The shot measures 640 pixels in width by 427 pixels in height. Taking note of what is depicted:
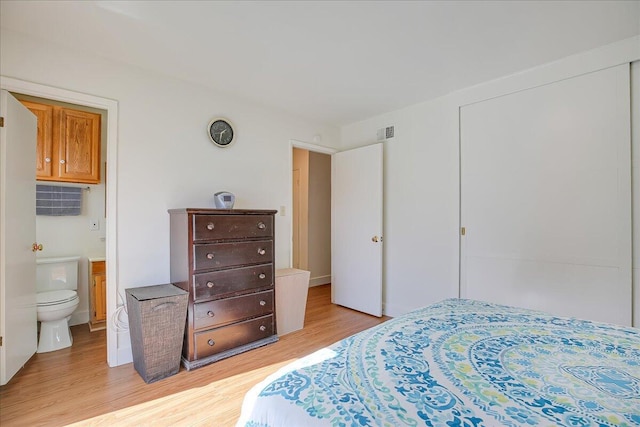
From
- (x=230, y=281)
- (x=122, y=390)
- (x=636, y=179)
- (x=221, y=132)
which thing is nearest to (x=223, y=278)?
(x=230, y=281)

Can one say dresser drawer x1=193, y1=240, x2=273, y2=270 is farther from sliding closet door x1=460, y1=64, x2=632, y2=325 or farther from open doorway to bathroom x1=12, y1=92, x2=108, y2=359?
sliding closet door x1=460, y1=64, x2=632, y2=325

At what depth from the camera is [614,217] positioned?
2.16m

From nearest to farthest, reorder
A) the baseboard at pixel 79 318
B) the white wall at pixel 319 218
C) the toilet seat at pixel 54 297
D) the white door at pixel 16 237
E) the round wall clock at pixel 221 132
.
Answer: the white door at pixel 16 237 → the toilet seat at pixel 54 297 → the round wall clock at pixel 221 132 → the baseboard at pixel 79 318 → the white wall at pixel 319 218

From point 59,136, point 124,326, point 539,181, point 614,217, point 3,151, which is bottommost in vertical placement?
point 124,326

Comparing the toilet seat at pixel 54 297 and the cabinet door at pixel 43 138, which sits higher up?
the cabinet door at pixel 43 138

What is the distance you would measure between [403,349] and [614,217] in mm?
2146

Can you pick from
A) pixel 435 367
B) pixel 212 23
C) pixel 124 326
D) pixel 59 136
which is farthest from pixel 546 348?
pixel 59 136

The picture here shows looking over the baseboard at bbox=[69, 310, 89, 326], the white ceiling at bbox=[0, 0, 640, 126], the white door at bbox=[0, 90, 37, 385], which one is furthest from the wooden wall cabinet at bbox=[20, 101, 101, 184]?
the baseboard at bbox=[69, 310, 89, 326]

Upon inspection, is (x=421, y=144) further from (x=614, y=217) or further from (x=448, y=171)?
(x=614, y=217)

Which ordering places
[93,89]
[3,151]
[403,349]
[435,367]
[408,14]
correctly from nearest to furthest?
[435,367] → [403,349] → [408,14] → [3,151] → [93,89]

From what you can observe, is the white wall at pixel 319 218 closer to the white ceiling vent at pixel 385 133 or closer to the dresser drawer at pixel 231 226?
the white ceiling vent at pixel 385 133

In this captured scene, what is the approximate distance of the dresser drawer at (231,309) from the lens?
240cm

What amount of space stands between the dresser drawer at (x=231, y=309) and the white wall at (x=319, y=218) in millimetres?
2365

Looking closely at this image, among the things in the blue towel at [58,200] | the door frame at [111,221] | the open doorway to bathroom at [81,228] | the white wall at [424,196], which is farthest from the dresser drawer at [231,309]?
the blue towel at [58,200]
